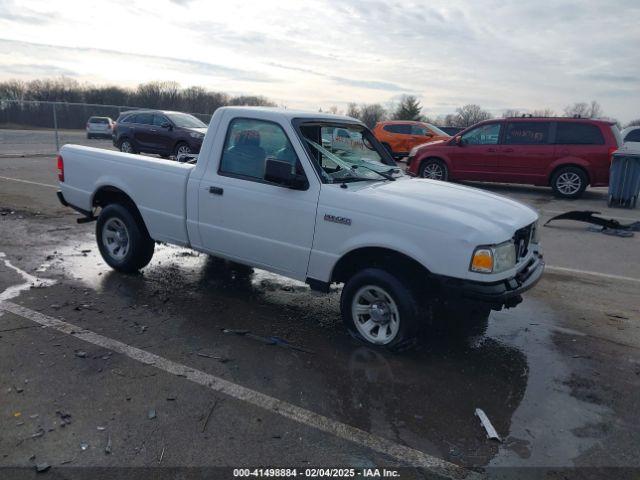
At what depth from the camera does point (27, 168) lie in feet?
50.4

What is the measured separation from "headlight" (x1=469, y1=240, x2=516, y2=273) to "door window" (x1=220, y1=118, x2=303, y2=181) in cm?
177

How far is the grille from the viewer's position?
13.6ft

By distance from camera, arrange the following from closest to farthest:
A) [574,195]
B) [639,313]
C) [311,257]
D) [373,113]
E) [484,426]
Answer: [484,426] < [311,257] < [639,313] < [574,195] < [373,113]

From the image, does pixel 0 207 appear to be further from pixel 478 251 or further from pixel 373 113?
pixel 373 113

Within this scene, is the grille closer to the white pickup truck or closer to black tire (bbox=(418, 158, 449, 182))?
the white pickup truck

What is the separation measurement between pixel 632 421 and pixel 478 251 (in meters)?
1.50

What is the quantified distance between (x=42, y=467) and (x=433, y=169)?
1286 cm

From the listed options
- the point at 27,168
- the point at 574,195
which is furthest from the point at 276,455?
the point at 27,168

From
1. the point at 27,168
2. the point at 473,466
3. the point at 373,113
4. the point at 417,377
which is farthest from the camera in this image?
the point at 373,113

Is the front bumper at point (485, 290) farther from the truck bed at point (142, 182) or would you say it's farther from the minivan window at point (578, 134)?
the minivan window at point (578, 134)

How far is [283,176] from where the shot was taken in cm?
416

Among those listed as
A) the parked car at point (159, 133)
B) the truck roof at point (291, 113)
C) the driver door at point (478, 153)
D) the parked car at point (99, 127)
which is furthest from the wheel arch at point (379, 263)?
the parked car at point (99, 127)

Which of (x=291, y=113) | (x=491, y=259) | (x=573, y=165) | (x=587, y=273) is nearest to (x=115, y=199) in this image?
(x=291, y=113)

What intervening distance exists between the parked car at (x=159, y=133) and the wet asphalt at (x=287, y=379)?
10542 millimetres
